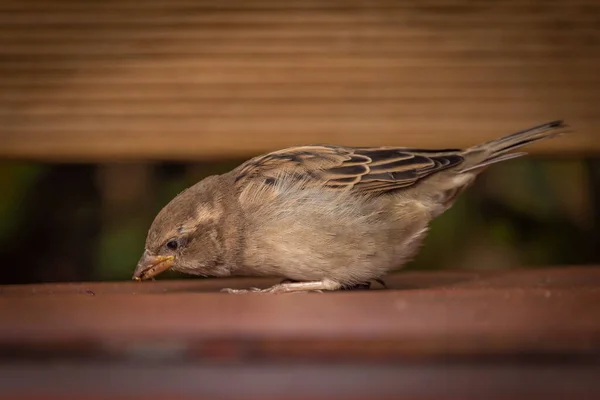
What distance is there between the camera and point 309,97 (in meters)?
2.79

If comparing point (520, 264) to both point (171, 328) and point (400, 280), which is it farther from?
point (171, 328)

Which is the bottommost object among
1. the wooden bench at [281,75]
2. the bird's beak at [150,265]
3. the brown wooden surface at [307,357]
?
the bird's beak at [150,265]

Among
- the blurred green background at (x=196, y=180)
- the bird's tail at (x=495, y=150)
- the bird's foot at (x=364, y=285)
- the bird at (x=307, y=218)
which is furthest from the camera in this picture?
the blurred green background at (x=196, y=180)

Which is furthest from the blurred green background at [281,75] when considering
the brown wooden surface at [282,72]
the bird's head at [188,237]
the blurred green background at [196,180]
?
the bird's head at [188,237]

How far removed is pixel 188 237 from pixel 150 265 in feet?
0.38

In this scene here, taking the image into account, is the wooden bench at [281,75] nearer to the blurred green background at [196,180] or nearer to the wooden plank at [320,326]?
the blurred green background at [196,180]

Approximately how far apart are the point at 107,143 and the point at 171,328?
68.6 inches

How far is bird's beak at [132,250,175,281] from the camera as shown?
2070 millimetres

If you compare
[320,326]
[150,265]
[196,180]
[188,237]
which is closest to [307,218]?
[188,237]

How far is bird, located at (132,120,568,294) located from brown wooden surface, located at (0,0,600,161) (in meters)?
0.58

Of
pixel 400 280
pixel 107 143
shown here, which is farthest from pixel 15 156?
pixel 400 280

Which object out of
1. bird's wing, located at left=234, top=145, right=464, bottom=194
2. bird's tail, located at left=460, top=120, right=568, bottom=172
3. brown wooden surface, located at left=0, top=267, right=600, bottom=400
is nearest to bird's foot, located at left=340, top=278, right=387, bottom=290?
bird's wing, located at left=234, top=145, right=464, bottom=194

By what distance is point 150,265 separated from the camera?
2072 millimetres

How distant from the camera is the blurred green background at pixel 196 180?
3.19 meters
